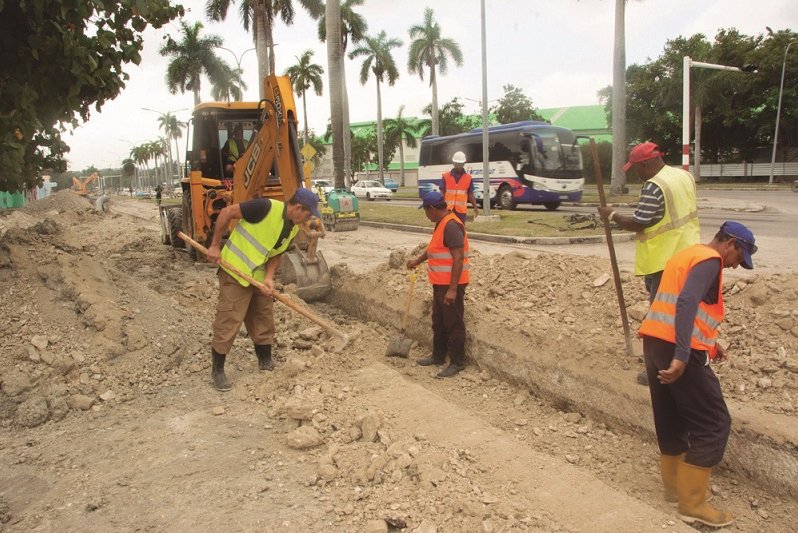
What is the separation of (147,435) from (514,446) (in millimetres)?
2549

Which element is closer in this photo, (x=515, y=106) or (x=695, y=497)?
(x=695, y=497)

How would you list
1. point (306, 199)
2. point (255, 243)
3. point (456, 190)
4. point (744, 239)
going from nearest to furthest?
point (744, 239) < point (306, 199) < point (255, 243) < point (456, 190)

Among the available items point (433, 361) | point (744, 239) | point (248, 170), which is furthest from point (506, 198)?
point (744, 239)

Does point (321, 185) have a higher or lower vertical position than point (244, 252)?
higher

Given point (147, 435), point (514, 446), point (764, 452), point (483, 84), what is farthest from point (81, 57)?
point (483, 84)

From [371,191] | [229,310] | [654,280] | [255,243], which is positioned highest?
[371,191]

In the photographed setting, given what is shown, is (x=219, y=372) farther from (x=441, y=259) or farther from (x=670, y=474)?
(x=670, y=474)

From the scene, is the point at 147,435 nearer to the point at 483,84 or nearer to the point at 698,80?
the point at 483,84

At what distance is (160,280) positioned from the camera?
9.67 metres

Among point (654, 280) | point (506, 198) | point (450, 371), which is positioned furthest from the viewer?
point (506, 198)

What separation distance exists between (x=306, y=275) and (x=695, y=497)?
5917 mm

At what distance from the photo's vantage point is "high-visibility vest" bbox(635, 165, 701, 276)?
417 cm

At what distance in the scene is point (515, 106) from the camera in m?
44.3

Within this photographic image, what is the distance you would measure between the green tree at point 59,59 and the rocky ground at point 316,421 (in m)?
1.57
